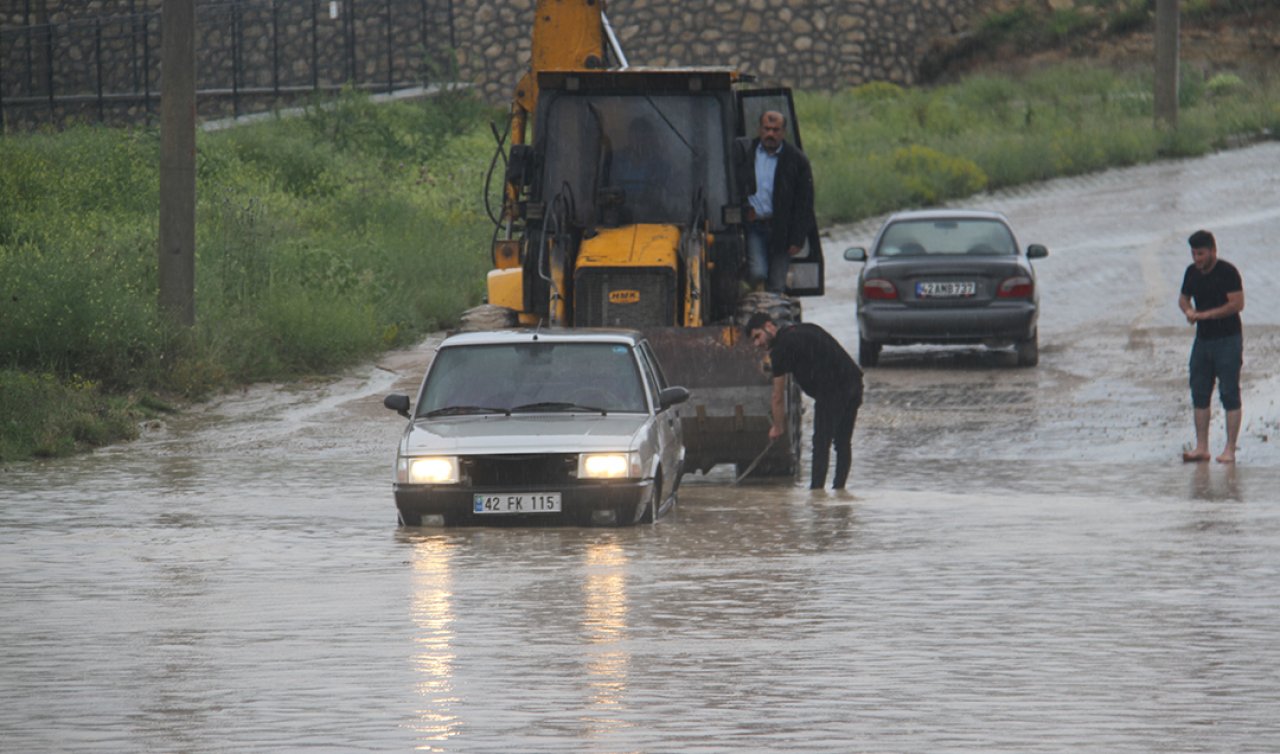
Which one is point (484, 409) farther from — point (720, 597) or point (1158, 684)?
point (1158, 684)

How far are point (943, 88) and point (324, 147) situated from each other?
56.0 feet

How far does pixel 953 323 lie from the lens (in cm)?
2397

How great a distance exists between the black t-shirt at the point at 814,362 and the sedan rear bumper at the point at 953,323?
7.19 m

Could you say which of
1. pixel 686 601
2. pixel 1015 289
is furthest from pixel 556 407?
pixel 1015 289

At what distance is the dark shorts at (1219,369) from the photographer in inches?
711

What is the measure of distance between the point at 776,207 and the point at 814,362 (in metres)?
2.62

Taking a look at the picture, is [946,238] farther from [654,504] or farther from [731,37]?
[731,37]

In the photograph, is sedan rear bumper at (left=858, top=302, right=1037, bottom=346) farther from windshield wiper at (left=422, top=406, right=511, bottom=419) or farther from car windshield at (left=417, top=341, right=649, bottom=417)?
windshield wiper at (left=422, top=406, right=511, bottom=419)

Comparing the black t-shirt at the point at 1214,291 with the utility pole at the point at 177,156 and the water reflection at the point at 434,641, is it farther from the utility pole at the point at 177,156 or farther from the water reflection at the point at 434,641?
the utility pole at the point at 177,156

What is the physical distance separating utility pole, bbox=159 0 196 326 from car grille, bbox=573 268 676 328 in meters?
6.06

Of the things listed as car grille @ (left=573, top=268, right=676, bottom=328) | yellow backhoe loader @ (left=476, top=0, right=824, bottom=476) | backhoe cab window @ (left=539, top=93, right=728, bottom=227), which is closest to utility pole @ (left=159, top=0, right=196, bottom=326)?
yellow backhoe loader @ (left=476, top=0, right=824, bottom=476)

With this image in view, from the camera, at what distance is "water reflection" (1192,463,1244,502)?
1589cm

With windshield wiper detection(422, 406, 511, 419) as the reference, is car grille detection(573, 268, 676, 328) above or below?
above

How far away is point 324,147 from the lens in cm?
3875
